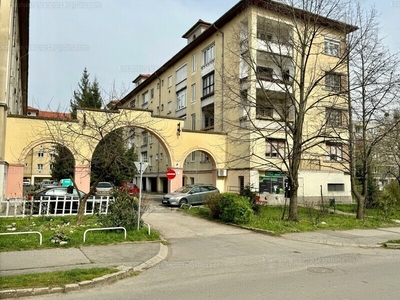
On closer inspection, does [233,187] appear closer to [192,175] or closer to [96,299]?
[192,175]

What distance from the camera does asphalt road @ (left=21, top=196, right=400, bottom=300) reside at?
6.05m

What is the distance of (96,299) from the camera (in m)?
5.79

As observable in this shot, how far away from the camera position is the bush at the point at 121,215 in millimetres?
11516

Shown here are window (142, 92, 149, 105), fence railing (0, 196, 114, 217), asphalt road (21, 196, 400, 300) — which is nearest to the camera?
asphalt road (21, 196, 400, 300)

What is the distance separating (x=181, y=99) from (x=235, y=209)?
25.9 meters

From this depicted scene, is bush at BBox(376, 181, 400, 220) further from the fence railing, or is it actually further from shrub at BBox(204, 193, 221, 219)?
the fence railing

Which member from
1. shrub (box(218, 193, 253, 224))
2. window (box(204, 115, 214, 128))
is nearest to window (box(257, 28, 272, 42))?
shrub (box(218, 193, 253, 224))

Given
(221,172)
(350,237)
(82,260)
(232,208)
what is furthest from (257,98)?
(82,260)

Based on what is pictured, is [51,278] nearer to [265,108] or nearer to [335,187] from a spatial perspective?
[265,108]

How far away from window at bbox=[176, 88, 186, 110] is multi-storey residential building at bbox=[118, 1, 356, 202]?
109 millimetres

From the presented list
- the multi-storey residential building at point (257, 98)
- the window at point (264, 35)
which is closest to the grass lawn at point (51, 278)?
the multi-storey residential building at point (257, 98)

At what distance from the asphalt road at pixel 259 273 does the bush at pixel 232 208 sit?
253 cm

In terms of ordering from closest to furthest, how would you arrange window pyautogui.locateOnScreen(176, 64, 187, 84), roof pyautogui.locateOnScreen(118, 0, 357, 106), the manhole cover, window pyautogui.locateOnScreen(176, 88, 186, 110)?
the manhole cover < roof pyautogui.locateOnScreen(118, 0, 357, 106) < window pyautogui.locateOnScreen(176, 64, 187, 84) < window pyautogui.locateOnScreen(176, 88, 186, 110)

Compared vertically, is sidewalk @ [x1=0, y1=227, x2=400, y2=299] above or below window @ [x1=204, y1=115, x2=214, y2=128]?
below
